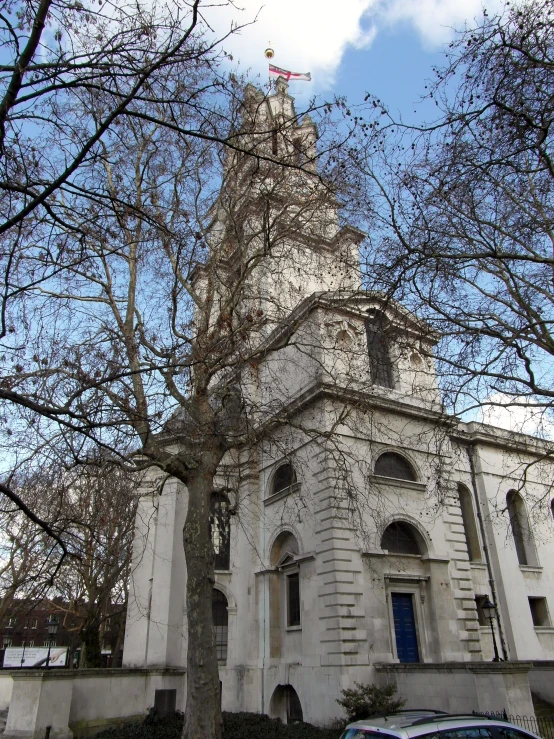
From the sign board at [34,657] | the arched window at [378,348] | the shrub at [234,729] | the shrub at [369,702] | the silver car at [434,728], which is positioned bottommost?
the shrub at [234,729]

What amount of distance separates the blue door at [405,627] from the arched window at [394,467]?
3.79m

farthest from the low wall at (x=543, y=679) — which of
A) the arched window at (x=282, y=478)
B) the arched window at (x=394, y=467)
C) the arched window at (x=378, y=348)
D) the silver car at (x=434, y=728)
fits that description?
the silver car at (x=434, y=728)

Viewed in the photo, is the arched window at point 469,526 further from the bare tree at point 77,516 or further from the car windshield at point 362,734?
the car windshield at point 362,734

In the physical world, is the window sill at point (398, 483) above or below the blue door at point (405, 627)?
above

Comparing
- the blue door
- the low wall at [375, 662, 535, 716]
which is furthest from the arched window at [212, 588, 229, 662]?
the low wall at [375, 662, 535, 716]

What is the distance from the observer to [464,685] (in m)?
12.6

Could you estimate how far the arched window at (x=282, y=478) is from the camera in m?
19.2

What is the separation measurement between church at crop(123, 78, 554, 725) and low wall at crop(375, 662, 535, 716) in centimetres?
5

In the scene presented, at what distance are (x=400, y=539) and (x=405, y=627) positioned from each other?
2.62 meters

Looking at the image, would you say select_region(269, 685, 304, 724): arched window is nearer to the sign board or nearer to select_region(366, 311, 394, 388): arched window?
select_region(366, 311, 394, 388): arched window

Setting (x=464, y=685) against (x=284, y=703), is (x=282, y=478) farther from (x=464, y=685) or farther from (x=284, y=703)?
(x=464, y=685)

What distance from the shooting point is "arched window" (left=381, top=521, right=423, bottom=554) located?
1752 centimetres

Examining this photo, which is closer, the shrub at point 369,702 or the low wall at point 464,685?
the low wall at point 464,685

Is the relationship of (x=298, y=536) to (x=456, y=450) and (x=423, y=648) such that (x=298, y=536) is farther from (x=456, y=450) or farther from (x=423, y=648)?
(x=456, y=450)
